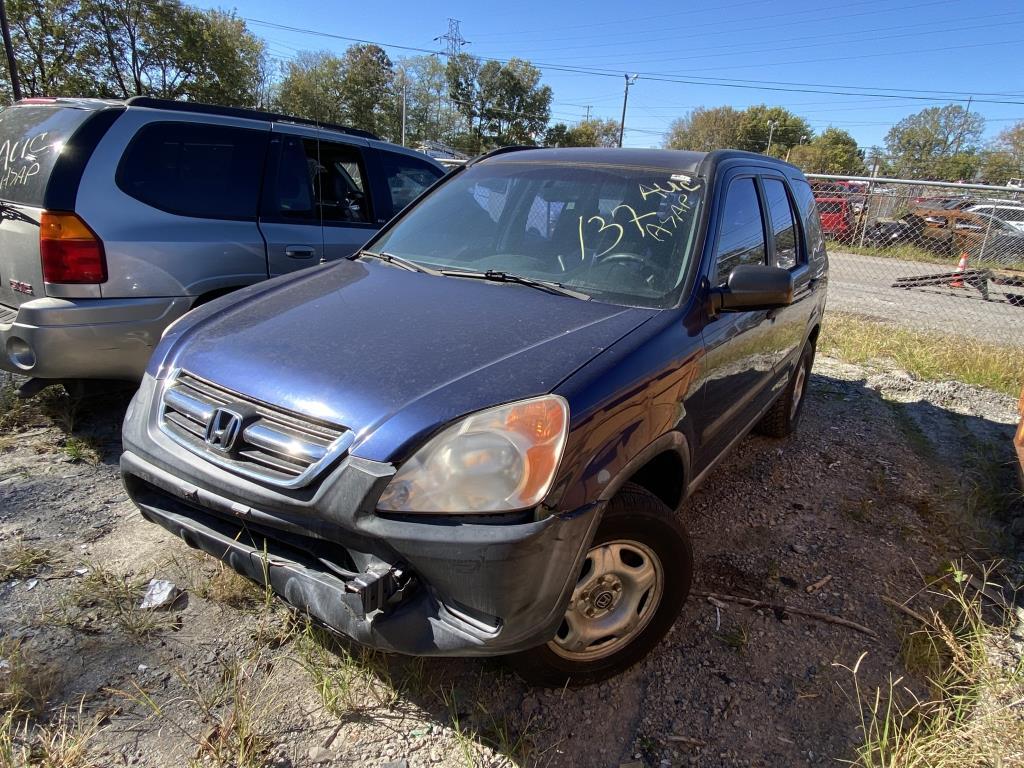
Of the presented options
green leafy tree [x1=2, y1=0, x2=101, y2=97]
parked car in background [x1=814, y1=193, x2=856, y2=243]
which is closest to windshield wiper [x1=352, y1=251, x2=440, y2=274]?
parked car in background [x1=814, y1=193, x2=856, y2=243]

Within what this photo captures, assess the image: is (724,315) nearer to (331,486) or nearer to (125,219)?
(331,486)

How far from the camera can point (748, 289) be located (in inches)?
92.8

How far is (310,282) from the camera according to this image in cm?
271

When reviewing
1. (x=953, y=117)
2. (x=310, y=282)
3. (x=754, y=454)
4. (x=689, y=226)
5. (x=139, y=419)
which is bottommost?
(x=754, y=454)

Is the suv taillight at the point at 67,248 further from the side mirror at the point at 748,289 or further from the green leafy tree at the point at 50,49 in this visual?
the green leafy tree at the point at 50,49

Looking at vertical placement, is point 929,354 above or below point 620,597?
below

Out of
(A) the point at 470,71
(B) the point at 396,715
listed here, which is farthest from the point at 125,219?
(A) the point at 470,71

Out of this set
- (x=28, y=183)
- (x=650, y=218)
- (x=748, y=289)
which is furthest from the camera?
(x=28, y=183)

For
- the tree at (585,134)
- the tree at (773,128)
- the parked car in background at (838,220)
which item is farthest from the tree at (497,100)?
the parked car in background at (838,220)

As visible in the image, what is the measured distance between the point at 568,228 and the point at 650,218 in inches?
14.4

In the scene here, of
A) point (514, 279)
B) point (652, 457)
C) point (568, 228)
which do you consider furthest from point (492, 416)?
point (568, 228)

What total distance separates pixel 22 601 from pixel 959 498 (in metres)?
4.77

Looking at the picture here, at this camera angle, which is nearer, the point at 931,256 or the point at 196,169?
the point at 196,169

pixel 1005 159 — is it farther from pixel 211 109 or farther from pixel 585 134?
pixel 211 109
